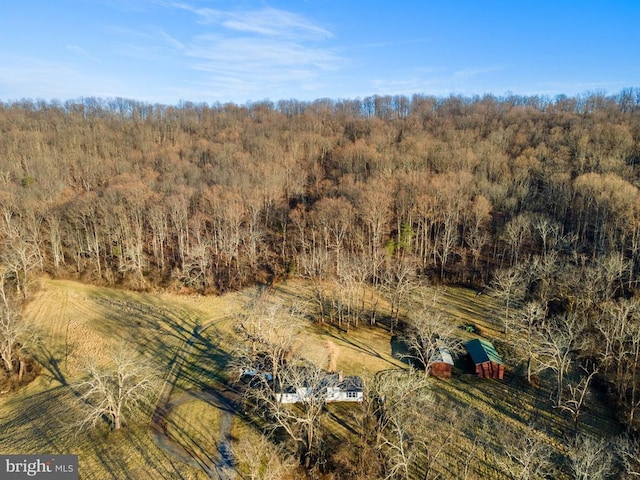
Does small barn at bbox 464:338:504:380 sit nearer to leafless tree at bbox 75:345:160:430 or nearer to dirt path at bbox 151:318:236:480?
dirt path at bbox 151:318:236:480

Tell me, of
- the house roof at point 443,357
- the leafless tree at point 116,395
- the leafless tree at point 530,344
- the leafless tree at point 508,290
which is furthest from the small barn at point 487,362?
the leafless tree at point 116,395

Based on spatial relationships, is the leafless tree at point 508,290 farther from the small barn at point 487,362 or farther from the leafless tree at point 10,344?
the leafless tree at point 10,344

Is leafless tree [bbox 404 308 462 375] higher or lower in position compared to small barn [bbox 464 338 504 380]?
higher

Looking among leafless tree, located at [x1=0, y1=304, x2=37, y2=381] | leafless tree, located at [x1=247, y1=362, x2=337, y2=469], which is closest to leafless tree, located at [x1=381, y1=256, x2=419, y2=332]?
leafless tree, located at [x1=247, y1=362, x2=337, y2=469]

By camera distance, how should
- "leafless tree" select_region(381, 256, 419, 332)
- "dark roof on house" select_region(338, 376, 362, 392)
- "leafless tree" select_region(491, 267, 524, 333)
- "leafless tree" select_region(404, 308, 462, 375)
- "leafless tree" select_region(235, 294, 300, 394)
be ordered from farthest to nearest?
"leafless tree" select_region(381, 256, 419, 332) → "leafless tree" select_region(491, 267, 524, 333) → "leafless tree" select_region(404, 308, 462, 375) → "dark roof on house" select_region(338, 376, 362, 392) → "leafless tree" select_region(235, 294, 300, 394)

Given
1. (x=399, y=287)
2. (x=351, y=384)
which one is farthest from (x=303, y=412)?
(x=399, y=287)

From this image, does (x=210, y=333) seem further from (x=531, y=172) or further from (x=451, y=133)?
(x=451, y=133)

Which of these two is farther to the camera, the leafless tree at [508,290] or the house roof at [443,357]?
the leafless tree at [508,290]
